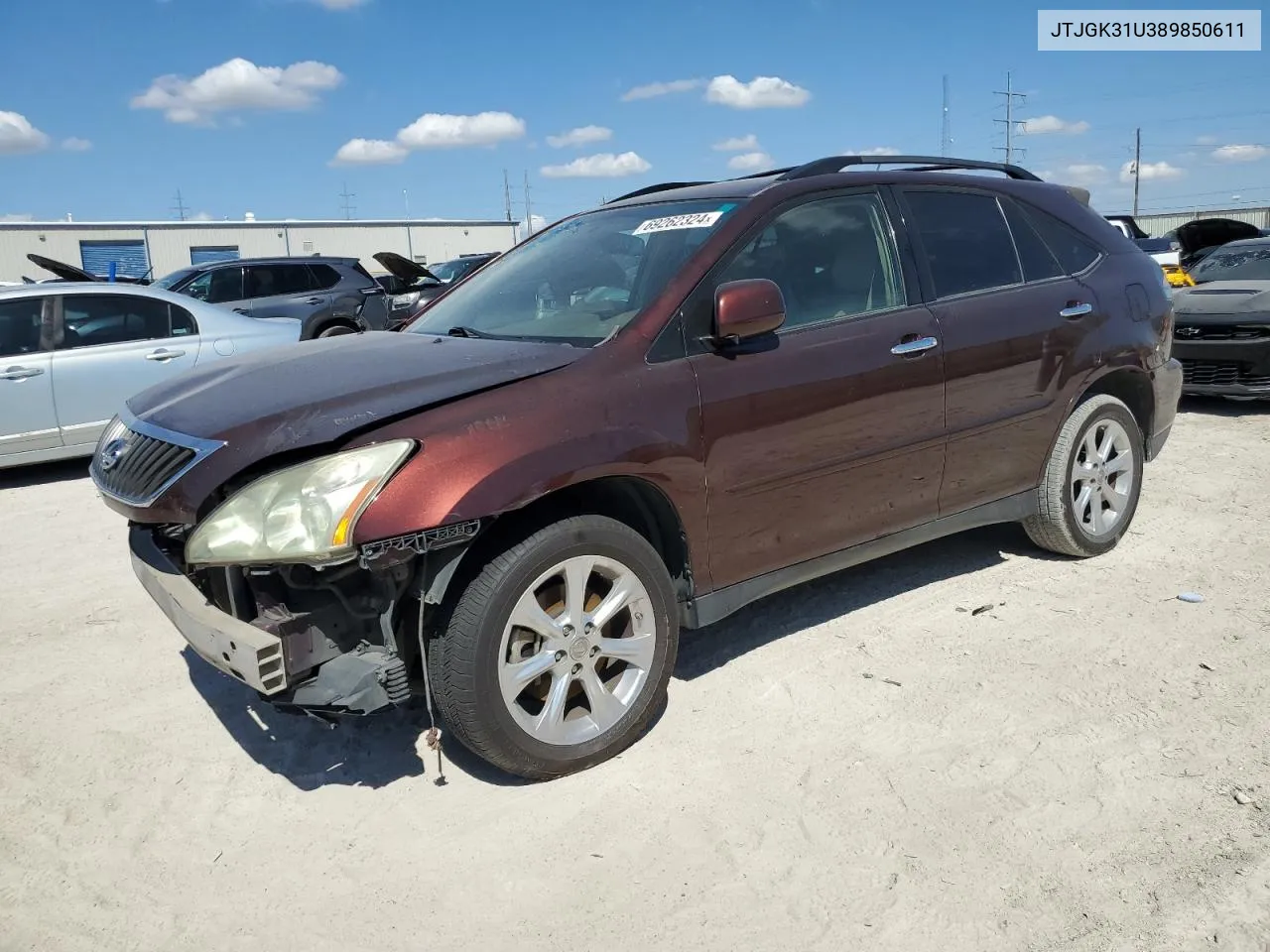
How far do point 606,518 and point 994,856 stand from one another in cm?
142

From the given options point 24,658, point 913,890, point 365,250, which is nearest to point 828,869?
point 913,890

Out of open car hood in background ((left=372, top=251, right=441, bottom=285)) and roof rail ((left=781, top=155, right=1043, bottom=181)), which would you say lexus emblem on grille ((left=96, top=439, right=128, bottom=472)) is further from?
open car hood in background ((left=372, top=251, right=441, bottom=285))

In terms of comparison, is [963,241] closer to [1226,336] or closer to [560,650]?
[560,650]

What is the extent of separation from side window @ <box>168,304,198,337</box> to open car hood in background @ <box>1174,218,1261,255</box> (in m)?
10.9

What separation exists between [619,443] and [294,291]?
35.1ft

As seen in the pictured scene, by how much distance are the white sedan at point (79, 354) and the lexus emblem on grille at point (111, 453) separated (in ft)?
13.6

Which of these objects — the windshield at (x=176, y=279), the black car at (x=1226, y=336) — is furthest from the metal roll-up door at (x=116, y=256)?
the black car at (x=1226, y=336)

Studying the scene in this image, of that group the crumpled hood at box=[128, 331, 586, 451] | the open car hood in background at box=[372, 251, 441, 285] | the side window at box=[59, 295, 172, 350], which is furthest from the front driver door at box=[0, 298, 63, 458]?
the crumpled hood at box=[128, 331, 586, 451]

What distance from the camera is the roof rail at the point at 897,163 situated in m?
3.86

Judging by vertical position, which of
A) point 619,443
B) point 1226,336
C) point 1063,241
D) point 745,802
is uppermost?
point 1063,241

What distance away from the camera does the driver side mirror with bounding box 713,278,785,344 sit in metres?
3.11

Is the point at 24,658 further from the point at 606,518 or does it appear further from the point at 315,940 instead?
the point at 606,518

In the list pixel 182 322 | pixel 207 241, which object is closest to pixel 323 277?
pixel 182 322

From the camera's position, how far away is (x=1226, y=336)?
8273 millimetres
